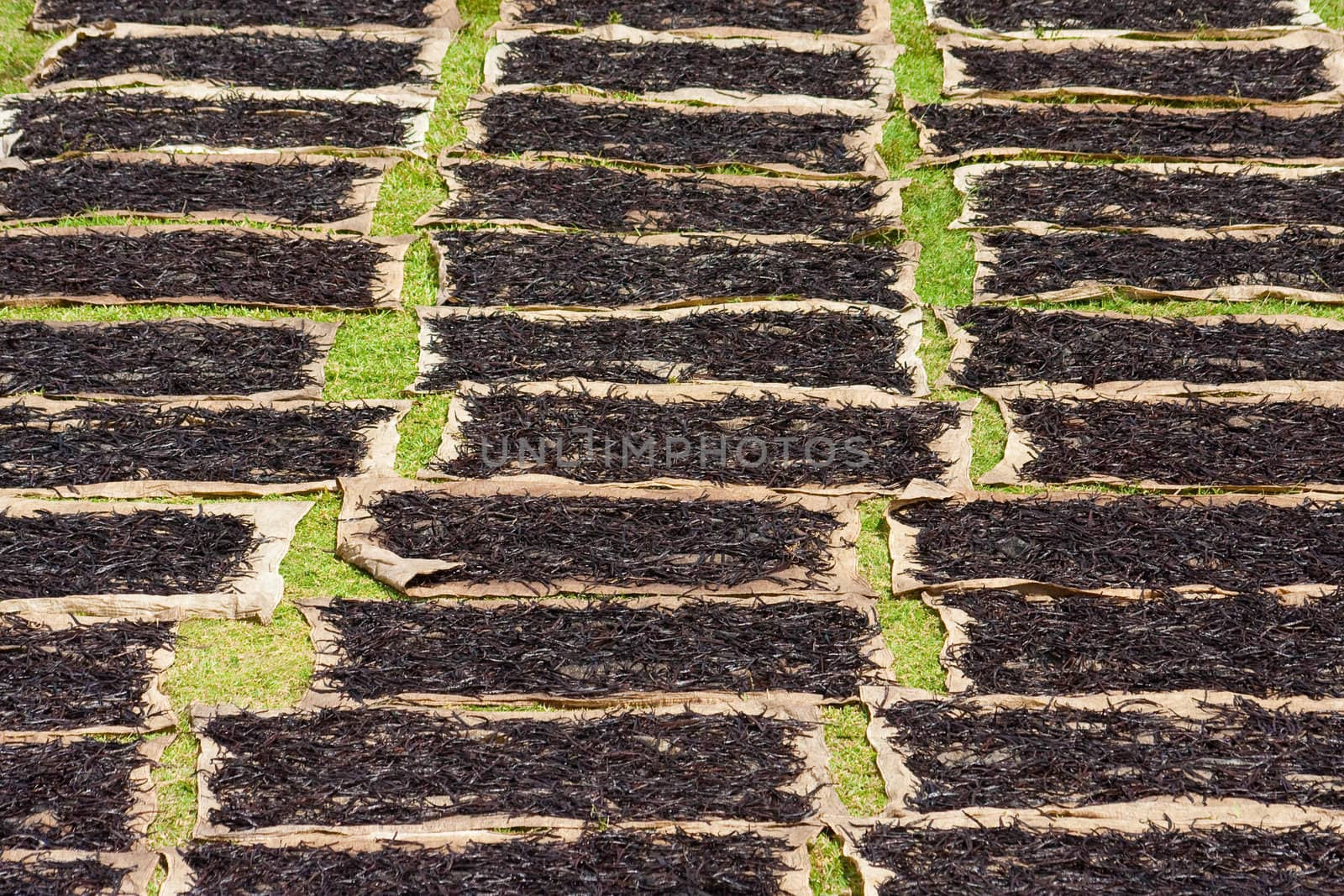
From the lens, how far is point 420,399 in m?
5.22

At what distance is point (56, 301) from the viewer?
5.58 meters

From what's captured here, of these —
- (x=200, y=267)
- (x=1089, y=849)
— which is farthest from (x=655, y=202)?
(x=1089, y=849)

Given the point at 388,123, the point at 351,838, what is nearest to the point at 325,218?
the point at 388,123

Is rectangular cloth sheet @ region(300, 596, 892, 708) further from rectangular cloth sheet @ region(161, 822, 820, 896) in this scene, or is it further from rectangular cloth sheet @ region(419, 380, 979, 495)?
rectangular cloth sheet @ region(419, 380, 979, 495)

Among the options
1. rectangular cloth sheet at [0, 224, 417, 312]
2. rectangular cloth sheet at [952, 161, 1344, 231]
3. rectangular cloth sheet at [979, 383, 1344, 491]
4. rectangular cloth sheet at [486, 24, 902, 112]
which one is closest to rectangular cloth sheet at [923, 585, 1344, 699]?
rectangular cloth sheet at [979, 383, 1344, 491]

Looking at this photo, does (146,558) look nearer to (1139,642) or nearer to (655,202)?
(655,202)

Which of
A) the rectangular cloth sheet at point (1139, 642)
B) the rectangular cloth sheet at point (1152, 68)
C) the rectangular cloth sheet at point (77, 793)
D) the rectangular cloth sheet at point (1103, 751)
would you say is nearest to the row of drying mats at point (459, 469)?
the rectangular cloth sheet at point (77, 793)

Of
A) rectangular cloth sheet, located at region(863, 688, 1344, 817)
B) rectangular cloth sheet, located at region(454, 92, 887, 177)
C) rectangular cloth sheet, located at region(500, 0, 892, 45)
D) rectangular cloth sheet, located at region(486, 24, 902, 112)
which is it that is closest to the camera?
rectangular cloth sheet, located at region(863, 688, 1344, 817)

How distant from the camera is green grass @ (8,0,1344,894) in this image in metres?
4.03

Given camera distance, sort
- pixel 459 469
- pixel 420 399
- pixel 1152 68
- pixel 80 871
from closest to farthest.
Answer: pixel 80 871, pixel 459 469, pixel 420 399, pixel 1152 68

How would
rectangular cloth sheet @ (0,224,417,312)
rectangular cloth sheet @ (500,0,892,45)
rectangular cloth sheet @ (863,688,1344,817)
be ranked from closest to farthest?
rectangular cloth sheet @ (863,688,1344,817) < rectangular cloth sheet @ (0,224,417,312) < rectangular cloth sheet @ (500,0,892,45)

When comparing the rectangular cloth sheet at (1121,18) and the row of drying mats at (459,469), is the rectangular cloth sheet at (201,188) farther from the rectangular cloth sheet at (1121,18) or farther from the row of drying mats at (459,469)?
the rectangular cloth sheet at (1121,18)

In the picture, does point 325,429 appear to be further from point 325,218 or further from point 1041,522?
point 1041,522

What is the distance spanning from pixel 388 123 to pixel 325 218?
817 millimetres
